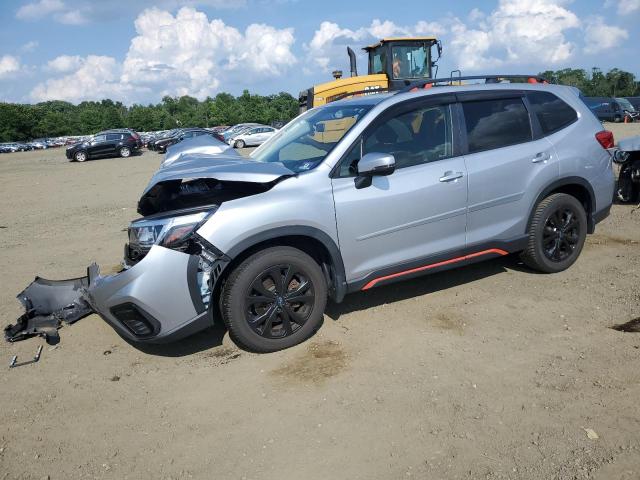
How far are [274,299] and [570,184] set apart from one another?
3215 mm

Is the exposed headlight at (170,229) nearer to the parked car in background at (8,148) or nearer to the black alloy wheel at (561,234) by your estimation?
the black alloy wheel at (561,234)

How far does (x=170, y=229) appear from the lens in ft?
11.9

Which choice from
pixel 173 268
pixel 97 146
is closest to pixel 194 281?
pixel 173 268

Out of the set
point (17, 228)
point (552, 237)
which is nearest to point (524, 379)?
point (552, 237)

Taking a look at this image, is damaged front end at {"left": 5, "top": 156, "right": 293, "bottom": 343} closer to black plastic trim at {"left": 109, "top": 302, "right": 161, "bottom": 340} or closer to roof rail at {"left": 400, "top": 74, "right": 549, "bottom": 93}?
black plastic trim at {"left": 109, "top": 302, "right": 161, "bottom": 340}

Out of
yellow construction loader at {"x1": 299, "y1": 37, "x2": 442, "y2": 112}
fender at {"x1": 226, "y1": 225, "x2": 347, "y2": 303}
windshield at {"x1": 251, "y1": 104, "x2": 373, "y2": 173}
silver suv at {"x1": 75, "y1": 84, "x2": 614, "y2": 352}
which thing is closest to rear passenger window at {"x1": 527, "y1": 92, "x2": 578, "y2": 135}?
silver suv at {"x1": 75, "y1": 84, "x2": 614, "y2": 352}

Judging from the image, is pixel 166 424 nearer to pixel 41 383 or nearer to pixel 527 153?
pixel 41 383

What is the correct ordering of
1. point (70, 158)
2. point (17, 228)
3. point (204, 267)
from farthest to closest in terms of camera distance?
point (70, 158) → point (17, 228) → point (204, 267)

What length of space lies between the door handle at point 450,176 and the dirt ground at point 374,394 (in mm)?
1148

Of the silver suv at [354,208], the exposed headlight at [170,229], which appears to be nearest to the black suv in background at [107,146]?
the silver suv at [354,208]

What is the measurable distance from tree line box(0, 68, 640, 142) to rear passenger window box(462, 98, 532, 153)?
79.3 metres

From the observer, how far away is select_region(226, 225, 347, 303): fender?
370 cm

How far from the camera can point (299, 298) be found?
13.1ft

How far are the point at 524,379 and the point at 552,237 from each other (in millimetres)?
2168
